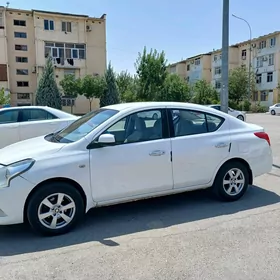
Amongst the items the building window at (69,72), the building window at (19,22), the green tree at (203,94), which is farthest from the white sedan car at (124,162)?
the green tree at (203,94)

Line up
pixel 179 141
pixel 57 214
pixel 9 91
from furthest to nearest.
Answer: pixel 9 91 → pixel 179 141 → pixel 57 214

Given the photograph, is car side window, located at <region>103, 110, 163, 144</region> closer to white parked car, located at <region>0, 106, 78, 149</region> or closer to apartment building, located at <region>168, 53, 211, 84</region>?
white parked car, located at <region>0, 106, 78, 149</region>

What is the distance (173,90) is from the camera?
132 feet

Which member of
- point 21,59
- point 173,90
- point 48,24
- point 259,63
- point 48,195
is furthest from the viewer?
point 259,63

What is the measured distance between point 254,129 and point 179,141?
153 centimetres

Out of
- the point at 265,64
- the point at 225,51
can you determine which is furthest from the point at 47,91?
the point at 265,64

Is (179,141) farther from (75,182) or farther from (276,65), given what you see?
(276,65)

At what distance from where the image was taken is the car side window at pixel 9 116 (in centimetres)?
776

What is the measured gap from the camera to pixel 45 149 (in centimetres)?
371

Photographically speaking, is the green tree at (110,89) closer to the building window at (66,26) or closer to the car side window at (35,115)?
the building window at (66,26)

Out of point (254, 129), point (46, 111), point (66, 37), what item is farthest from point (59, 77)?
point (254, 129)

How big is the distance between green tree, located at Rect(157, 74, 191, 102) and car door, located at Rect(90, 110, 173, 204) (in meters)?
35.7

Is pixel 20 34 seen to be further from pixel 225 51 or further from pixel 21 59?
pixel 225 51

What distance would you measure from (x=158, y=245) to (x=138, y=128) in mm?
1636
